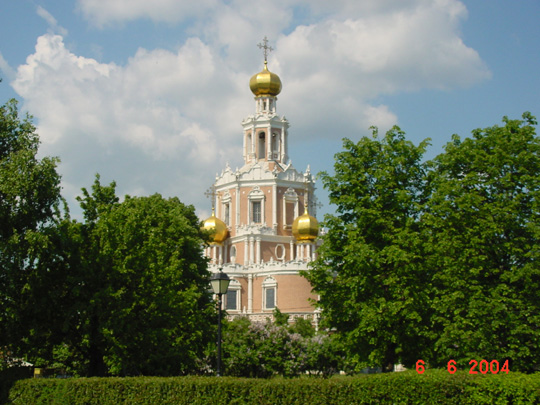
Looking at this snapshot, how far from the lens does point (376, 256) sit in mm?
22719

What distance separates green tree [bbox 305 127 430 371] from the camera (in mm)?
22281

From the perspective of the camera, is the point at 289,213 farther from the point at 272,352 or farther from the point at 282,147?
the point at 272,352

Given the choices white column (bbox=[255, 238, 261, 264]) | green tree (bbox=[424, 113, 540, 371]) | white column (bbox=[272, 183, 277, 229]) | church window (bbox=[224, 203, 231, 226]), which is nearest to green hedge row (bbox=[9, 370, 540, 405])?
green tree (bbox=[424, 113, 540, 371])

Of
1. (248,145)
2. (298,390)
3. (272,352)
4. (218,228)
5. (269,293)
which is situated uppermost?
(248,145)

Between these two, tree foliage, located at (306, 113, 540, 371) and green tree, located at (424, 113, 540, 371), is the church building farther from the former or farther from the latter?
green tree, located at (424, 113, 540, 371)

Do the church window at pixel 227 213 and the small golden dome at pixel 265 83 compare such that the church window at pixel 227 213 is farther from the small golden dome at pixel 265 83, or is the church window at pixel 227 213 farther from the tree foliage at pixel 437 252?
the tree foliage at pixel 437 252

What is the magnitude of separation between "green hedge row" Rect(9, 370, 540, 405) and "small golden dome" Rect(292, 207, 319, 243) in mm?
39424

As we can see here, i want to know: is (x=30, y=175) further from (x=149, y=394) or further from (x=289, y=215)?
(x=289, y=215)

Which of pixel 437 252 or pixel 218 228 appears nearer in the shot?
pixel 437 252

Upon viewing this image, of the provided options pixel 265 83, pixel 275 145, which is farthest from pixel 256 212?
pixel 265 83

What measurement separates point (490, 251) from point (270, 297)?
34.7 meters

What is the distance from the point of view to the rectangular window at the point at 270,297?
54.7m

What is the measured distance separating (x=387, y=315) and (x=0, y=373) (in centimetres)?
1210

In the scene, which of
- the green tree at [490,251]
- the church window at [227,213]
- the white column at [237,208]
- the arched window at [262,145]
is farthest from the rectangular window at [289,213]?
the green tree at [490,251]
